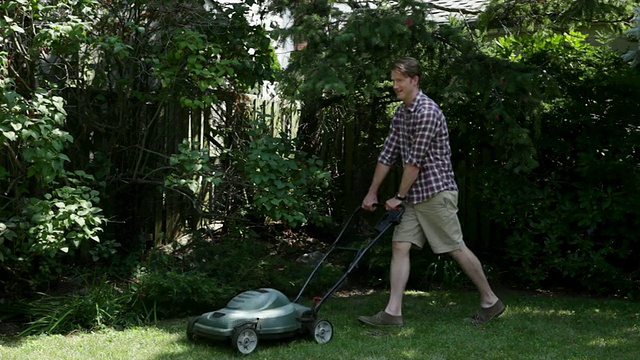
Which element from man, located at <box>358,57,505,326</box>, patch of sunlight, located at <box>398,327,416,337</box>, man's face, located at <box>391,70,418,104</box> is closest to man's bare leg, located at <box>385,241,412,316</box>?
man, located at <box>358,57,505,326</box>

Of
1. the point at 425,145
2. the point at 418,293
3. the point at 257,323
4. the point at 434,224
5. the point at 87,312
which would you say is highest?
the point at 425,145

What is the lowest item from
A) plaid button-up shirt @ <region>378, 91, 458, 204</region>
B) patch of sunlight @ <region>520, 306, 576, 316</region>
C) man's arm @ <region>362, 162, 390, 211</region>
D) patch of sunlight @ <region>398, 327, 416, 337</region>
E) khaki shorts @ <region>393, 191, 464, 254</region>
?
patch of sunlight @ <region>520, 306, 576, 316</region>

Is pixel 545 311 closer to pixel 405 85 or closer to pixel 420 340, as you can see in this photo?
pixel 420 340

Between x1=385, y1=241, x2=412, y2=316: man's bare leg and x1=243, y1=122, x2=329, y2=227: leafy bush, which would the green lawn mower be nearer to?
x1=385, y1=241, x2=412, y2=316: man's bare leg

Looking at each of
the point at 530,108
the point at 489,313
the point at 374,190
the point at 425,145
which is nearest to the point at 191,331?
the point at 374,190

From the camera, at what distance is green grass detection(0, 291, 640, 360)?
489cm

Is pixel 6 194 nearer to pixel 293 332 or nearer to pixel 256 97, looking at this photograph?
pixel 293 332

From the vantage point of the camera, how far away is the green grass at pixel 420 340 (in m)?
4.89

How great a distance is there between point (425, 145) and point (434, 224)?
592mm

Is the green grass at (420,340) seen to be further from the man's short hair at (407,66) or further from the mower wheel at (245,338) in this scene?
the man's short hair at (407,66)

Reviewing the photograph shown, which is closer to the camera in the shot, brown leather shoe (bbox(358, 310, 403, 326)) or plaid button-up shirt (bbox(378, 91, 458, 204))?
plaid button-up shirt (bbox(378, 91, 458, 204))

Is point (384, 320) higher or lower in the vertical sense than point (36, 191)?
lower

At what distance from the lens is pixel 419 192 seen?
5641mm

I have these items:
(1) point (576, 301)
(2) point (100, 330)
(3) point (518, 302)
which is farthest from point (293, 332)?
(1) point (576, 301)
